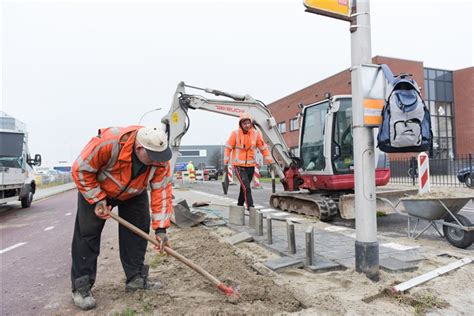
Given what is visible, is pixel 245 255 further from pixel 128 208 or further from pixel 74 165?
pixel 74 165

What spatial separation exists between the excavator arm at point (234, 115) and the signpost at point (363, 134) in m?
4.94

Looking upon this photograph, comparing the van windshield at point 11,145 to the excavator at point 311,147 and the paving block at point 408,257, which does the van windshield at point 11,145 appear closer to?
the excavator at point 311,147

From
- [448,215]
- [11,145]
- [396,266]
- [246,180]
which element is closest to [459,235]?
[448,215]

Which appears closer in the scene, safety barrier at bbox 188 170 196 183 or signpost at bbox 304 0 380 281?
signpost at bbox 304 0 380 281

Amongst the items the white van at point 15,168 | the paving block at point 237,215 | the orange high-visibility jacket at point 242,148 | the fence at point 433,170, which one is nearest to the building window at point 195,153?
the fence at point 433,170

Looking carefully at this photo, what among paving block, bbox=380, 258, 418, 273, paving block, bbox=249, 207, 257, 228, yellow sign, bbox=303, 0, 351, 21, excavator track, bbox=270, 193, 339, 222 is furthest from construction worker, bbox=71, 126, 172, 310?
excavator track, bbox=270, 193, 339, 222

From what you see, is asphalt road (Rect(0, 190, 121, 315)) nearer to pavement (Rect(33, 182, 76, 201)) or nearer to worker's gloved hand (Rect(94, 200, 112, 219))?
worker's gloved hand (Rect(94, 200, 112, 219))

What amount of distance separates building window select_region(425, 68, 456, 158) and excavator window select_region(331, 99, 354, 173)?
25631mm

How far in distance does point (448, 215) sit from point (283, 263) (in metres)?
2.93

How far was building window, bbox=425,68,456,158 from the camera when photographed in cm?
2998

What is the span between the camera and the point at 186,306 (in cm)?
321

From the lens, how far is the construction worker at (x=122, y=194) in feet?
10.7

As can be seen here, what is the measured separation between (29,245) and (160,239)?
4.45 meters

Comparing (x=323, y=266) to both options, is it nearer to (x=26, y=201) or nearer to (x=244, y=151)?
(x=244, y=151)
